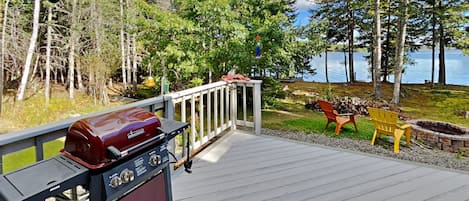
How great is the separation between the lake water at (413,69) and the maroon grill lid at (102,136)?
13.2 m

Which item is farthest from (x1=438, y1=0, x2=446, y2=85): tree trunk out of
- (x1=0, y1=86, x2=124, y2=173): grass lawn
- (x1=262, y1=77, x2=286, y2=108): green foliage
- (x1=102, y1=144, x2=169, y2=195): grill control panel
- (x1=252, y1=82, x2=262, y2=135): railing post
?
(x1=102, y1=144, x2=169, y2=195): grill control panel

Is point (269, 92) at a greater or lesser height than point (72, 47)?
lesser

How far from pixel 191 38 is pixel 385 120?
4016mm

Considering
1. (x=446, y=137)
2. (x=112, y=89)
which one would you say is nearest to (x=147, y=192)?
(x=446, y=137)

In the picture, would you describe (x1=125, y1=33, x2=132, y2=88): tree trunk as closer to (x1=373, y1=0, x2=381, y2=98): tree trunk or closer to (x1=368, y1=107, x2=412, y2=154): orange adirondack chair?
(x1=373, y1=0, x2=381, y2=98): tree trunk

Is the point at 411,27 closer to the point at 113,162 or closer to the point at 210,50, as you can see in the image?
the point at 210,50

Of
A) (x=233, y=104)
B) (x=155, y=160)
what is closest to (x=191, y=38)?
(x=233, y=104)

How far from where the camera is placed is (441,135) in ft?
17.2

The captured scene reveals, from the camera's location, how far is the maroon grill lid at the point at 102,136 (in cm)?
132

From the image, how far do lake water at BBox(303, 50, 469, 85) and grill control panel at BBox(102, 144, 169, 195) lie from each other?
42.8ft

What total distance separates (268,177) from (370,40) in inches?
537

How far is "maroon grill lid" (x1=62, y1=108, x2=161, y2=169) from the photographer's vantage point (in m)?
1.32

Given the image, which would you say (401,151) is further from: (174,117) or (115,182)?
(115,182)

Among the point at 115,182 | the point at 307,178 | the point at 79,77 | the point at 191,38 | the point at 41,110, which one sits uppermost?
the point at 191,38
